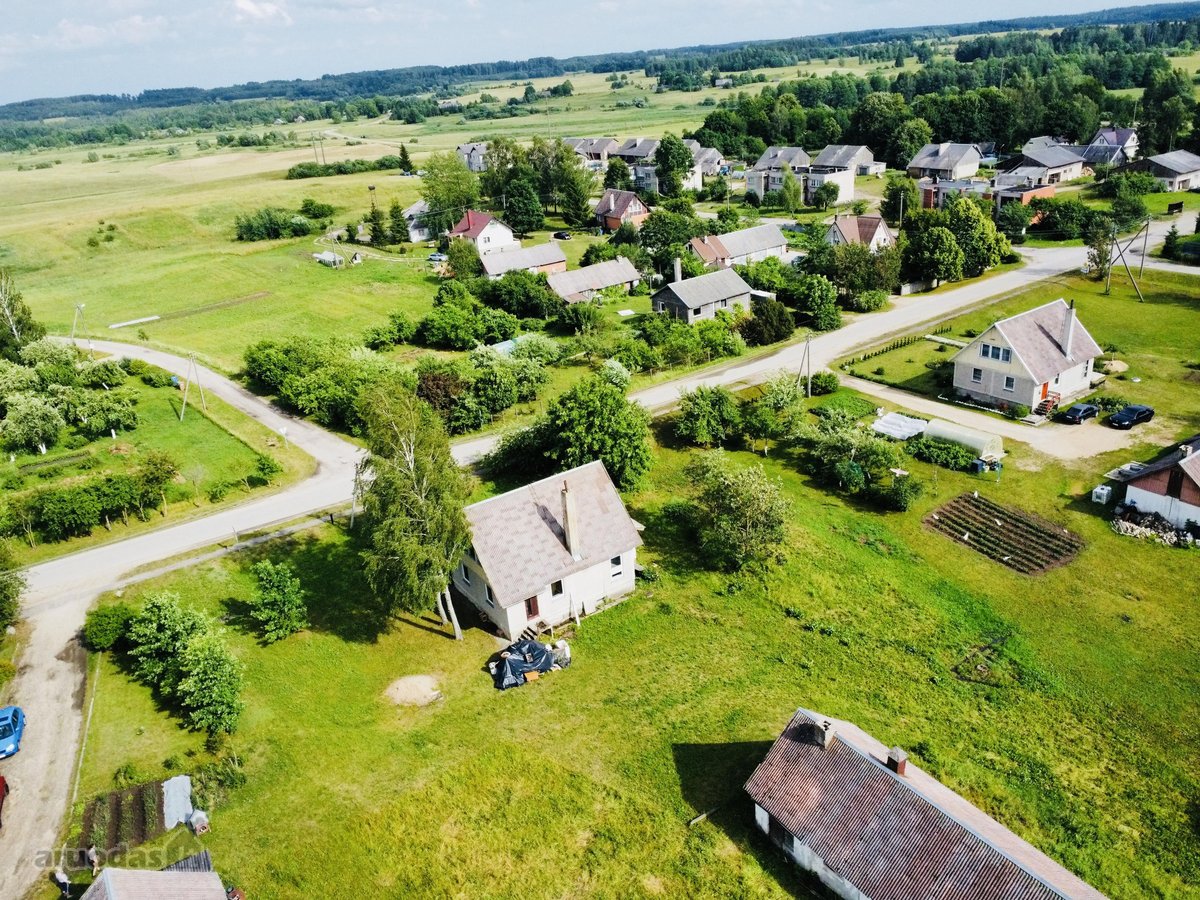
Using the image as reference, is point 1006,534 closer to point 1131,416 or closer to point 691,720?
point 1131,416

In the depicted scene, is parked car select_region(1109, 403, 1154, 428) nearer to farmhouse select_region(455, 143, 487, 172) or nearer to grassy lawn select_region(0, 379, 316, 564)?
grassy lawn select_region(0, 379, 316, 564)

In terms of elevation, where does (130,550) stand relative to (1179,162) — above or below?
below

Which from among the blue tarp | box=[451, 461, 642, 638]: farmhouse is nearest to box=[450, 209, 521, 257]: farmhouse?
box=[451, 461, 642, 638]: farmhouse

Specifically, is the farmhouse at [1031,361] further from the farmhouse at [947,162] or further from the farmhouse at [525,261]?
the farmhouse at [947,162]

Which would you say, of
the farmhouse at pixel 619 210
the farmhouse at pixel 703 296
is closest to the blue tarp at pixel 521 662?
the farmhouse at pixel 703 296

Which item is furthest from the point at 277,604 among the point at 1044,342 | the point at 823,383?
the point at 1044,342

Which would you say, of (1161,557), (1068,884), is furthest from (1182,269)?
(1068,884)
